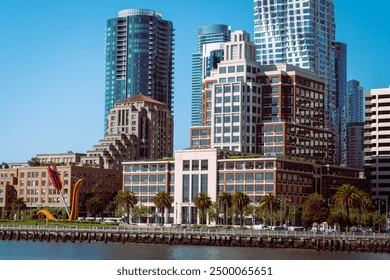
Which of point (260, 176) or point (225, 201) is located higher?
point (260, 176)

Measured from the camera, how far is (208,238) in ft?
373

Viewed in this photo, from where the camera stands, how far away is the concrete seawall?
105m

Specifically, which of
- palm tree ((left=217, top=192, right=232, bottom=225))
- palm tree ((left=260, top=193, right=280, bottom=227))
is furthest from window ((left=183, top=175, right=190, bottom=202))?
palm tree ((left=260, top=193, right=280, bottom=227))

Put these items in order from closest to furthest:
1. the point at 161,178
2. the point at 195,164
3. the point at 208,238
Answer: the point at 208,238, the point at 195,164, the point at 161,178

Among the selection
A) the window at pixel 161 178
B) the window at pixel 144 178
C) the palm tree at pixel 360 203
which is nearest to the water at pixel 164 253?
the palm tree at pixel 360 203

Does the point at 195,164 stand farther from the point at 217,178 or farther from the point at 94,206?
the point at 94,206

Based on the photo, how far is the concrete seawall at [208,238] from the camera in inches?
4129

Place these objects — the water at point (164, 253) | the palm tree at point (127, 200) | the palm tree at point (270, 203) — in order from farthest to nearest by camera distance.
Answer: the palm tree at point (127, 200) → the palm tree at point (270, 203) → the water at point (164, 253)

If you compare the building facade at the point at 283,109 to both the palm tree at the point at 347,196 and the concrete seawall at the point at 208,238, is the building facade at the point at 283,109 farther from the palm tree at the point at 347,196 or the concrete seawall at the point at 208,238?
the concrete seawall at the point at 208,238

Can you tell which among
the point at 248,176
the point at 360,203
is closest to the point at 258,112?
the point at 248,176

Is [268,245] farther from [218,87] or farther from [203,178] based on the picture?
[218,87]

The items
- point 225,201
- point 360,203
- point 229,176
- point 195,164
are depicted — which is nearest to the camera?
point 360,203

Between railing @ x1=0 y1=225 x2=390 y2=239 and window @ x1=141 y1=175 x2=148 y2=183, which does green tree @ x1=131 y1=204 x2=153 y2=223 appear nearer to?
window @ x1=141 y1=175 x2=148 y2=183

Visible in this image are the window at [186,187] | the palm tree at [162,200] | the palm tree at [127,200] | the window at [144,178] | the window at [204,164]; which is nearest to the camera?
the palm tree at [162,200]
